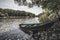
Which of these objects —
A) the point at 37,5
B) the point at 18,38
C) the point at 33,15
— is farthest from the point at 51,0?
the point at 18,38

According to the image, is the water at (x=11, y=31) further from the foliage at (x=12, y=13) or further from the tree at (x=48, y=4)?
the tree at (x=48, y=4)

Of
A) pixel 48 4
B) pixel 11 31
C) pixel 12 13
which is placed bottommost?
pixel 11 31

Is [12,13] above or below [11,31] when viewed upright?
above

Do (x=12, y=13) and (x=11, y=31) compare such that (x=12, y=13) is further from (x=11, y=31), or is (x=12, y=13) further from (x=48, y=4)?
(x=48, y=4)

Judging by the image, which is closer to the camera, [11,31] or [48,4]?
[11,31]

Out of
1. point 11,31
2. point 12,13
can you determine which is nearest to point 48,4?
point 12,13

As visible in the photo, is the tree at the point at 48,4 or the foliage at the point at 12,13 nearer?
the foliage at the point at 12,13

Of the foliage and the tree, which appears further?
the tree

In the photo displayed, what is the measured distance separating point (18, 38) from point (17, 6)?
0.52 m

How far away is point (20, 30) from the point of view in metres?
2.30

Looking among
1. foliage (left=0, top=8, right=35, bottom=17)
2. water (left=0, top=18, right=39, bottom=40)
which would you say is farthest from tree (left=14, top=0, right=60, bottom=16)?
water (left=0, top=18, right=39, bottom=40)

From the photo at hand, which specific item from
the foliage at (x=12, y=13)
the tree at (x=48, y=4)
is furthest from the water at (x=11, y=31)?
the tree at (x=48, y=4)

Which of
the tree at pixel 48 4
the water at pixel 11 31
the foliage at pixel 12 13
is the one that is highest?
the tree at pixel 48 4

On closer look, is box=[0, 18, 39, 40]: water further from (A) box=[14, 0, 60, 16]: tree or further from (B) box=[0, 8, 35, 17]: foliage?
(A) box=[14, 0, 60, 16]: tree
